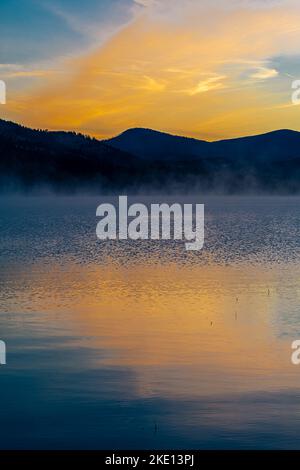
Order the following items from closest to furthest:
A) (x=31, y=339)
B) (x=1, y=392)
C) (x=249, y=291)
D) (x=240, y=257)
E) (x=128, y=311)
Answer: (x=1, y=392) < (x=31, y=339) < (x=128, y=311) < (x=249, y=291) < (x=240, y=257)

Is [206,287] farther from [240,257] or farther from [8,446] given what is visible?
[8,446]

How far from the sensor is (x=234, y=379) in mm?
18953

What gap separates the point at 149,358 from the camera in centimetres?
2105

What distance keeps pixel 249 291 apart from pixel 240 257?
16750 millimetres

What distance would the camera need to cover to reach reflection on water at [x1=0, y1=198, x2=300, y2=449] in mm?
15477

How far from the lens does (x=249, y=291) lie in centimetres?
3400

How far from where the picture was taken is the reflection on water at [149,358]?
15477 mm

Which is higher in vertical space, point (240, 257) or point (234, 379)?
point (240, 257)

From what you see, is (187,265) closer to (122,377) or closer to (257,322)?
(257,322)

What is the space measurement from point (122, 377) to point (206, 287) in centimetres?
1652

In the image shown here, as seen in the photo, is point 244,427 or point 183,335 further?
point 183,335
